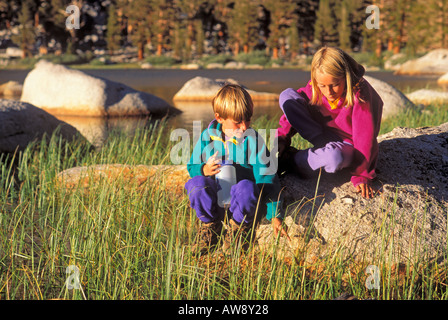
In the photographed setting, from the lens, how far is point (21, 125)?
20.5 feet

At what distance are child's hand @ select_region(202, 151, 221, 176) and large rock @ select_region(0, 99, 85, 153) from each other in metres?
3.51

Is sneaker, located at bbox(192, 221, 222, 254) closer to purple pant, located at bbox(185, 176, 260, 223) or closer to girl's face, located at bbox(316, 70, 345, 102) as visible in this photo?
purple pant, located at bbox(185, 176, 260, 223)

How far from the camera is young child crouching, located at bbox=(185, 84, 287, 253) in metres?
2.74

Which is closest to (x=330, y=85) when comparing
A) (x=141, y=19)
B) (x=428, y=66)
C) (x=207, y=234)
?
(x=207, y=234)

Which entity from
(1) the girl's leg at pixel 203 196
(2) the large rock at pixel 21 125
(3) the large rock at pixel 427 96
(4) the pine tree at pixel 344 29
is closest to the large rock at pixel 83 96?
(2) the large rock at pixel 21 125

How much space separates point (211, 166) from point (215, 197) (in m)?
0.19

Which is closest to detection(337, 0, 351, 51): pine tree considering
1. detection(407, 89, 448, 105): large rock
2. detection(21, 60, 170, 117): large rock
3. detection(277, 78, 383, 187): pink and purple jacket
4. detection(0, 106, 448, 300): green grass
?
detection(407, 89, 448, 105): large rock

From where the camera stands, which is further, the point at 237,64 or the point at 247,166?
the point at 237,64

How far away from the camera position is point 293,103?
300cm

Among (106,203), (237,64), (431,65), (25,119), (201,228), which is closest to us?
(201,228)

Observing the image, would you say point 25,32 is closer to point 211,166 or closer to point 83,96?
point 83,96
